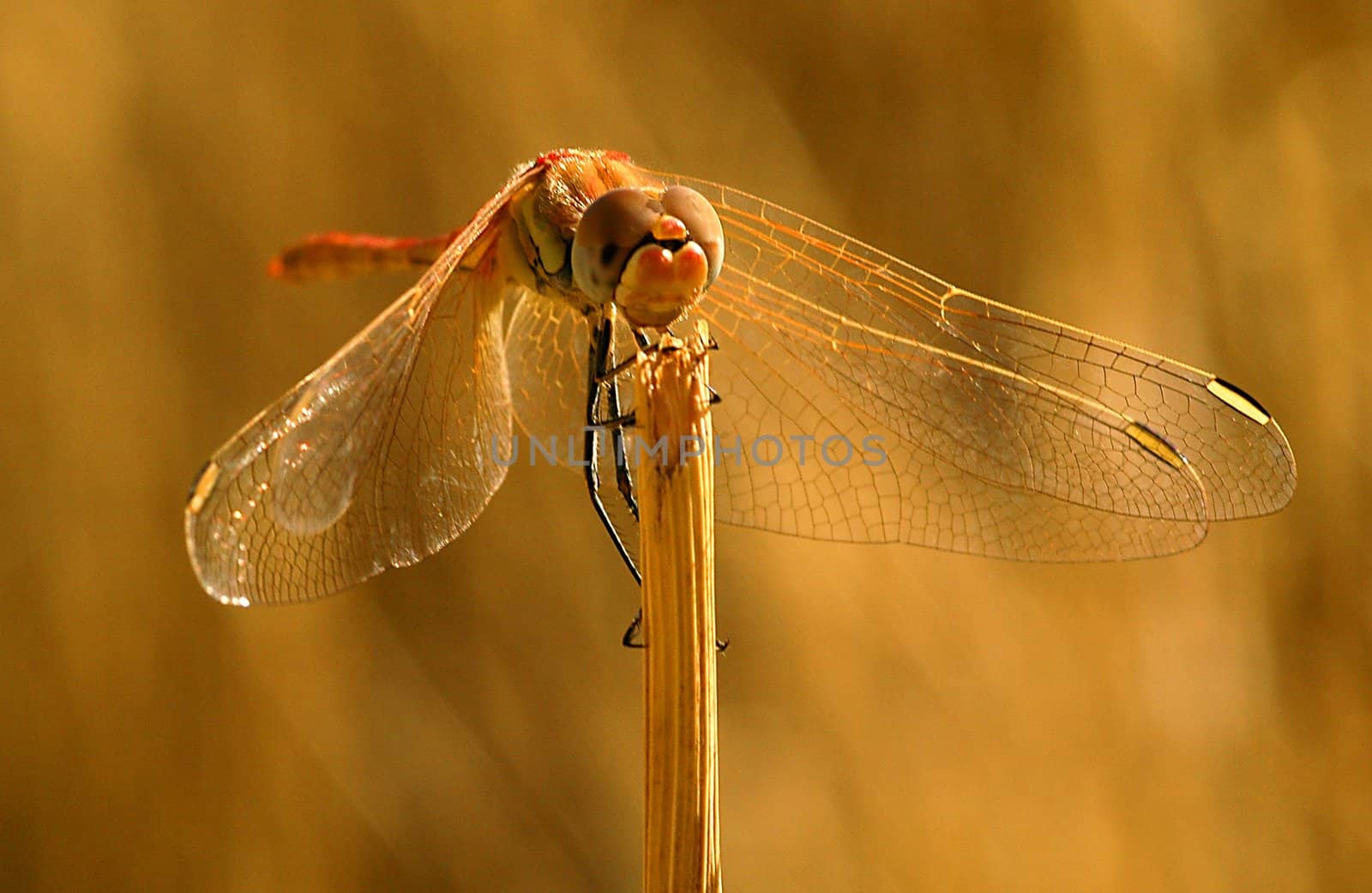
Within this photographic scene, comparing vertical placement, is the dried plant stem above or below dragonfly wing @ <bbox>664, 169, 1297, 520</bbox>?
below

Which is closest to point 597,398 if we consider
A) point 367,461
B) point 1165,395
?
point 367,461

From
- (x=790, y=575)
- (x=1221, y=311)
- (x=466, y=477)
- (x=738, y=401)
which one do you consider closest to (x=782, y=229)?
(x=738, y=401)

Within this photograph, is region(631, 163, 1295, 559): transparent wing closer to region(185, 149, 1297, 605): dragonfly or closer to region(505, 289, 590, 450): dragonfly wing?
region(185, 149, 1297, 605): dragonfly

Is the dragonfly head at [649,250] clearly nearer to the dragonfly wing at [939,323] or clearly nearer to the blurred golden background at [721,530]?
the dragonfly wing at [939,323]

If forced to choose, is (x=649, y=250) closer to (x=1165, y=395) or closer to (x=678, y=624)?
(x=678, y=624)

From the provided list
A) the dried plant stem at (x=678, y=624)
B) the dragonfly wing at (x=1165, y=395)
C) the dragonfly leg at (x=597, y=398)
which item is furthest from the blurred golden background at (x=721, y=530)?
the dried plant stem at (x=678, y=624)

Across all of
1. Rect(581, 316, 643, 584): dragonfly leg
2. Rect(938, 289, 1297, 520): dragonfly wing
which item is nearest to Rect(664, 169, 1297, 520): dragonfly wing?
Rect(938, 289, 1297, 520): dragonfly wing
